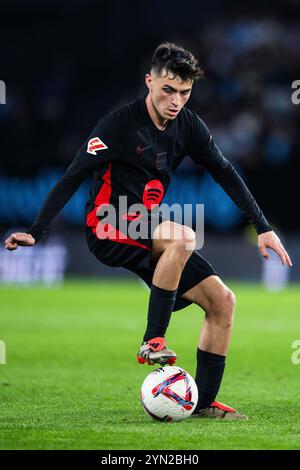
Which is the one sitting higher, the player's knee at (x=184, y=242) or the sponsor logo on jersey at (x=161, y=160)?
the sponsor logo on jersey at (x=161, y=160)

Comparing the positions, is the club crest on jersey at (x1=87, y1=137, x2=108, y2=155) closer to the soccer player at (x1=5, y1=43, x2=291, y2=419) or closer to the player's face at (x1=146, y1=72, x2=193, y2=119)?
the soccer player at (x1=5, y1=43, x2=291, y2=419)

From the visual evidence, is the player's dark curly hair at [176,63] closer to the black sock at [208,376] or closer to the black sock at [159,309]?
the black sock at [159,309]

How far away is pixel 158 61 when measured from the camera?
19.8 feet

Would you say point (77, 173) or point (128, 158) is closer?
point (77, 173)

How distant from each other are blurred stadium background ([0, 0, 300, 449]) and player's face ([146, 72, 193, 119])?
201 centimetres

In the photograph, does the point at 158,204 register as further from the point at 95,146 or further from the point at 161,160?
the point at 95,146

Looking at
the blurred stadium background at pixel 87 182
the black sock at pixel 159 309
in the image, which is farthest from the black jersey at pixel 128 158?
the blurred stadium background at pixel 87 182

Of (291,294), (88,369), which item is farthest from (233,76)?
(88,369)

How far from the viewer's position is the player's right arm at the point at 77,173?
585cm

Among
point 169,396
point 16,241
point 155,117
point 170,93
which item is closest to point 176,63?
point 170,93

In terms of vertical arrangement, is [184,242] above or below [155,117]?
below

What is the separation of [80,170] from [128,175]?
1.16ft

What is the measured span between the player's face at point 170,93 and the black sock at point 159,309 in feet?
3.45

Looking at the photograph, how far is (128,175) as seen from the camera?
6.09 metres
